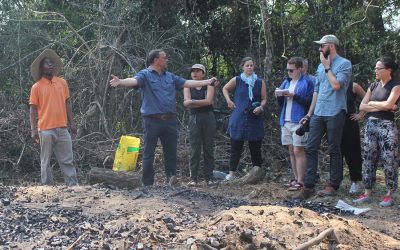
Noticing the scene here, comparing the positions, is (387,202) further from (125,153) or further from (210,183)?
(125,153)

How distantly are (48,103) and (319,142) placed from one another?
3560 mm

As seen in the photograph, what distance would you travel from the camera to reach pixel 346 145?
732 cm

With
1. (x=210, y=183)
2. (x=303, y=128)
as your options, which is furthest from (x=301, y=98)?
(x=210, y=183)

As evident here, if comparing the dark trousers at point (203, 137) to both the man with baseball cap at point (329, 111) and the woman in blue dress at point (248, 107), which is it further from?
the man with baseball cap at point (329, 111)

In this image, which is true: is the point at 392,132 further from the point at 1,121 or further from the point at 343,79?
the point at 1,121

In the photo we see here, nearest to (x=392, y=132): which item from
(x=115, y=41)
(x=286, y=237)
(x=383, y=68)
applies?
(x=383, y=68)

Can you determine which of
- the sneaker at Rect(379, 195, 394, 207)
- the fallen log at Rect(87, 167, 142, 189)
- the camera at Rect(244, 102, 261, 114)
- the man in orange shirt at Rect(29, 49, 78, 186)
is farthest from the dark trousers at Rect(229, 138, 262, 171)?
the man in orange shirt at Rect(29, 49, 78, 186)

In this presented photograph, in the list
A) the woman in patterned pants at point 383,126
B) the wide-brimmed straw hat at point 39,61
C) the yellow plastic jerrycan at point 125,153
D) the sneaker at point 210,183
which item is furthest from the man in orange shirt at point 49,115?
the woman in patterned pants at point 383,126

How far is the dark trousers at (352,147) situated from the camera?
7273 millimetres

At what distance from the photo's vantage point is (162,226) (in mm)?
4414

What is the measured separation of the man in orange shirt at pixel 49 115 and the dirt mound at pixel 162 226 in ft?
5.45

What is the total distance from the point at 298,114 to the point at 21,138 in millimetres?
4966

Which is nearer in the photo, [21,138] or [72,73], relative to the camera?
[21,138]

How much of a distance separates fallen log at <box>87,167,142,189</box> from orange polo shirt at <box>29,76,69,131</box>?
2.77ft
